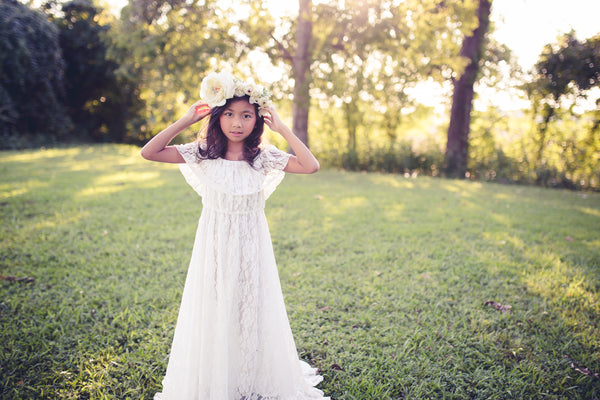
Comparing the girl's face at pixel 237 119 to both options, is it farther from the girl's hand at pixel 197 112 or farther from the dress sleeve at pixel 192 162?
the dress sleeve at pixel 192 162

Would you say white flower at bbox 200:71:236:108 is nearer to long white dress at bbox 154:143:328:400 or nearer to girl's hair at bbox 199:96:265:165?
girl's hair at bbox 199:96:265:165

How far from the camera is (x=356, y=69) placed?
9.81m

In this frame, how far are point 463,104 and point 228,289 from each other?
11.5m

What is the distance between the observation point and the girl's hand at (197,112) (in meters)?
1.83

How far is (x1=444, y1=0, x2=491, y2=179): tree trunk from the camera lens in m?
10.8

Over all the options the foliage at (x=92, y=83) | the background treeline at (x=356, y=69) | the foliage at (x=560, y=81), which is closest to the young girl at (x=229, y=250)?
the background treeline at (x=356, y=69)

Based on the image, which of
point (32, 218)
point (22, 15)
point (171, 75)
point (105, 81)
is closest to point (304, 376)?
point (32, 218)

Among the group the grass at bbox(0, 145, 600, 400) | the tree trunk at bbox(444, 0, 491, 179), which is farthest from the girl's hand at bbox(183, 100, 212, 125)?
the tree trunk at bbox(444, 0, 491, 179)

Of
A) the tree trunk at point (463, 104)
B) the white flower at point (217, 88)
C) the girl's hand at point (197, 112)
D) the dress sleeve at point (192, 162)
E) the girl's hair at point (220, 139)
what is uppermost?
the tree trunk at point (463, 104)

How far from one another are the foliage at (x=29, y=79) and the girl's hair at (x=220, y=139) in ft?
45.3

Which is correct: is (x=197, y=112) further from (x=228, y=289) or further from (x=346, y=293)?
(x=346, y=293)

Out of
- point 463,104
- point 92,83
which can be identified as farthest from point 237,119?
point 92,83

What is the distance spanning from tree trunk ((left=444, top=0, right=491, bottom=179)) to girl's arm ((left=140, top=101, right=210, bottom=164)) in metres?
10.7

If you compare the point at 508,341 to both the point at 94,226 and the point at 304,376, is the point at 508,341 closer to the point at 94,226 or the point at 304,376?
the point at 304,376
